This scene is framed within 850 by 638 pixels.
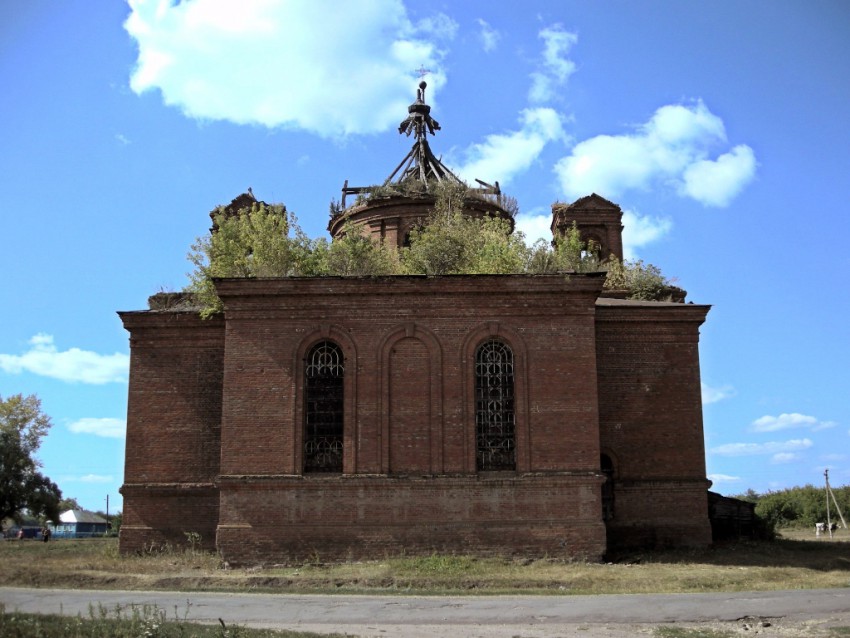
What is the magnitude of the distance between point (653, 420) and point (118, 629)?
17448 mm

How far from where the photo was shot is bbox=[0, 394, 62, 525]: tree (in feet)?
156

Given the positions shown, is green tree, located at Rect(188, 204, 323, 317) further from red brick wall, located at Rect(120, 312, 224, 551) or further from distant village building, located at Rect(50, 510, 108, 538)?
distant village building, located at Rect(50, 510, 108, 538)

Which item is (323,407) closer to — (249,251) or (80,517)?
(249,251)

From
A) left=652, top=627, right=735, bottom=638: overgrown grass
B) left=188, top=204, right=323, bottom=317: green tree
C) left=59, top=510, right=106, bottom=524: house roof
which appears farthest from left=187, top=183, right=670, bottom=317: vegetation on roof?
left=59, top=510, right=106, bottom=524: house roof

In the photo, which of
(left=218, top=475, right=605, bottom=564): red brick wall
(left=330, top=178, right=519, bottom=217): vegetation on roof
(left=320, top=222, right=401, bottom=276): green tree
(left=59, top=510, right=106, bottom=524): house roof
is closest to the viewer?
(left=218, top=475, right=605, bottom=564): red brick wall

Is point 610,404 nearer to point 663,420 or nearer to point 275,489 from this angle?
point 663,420

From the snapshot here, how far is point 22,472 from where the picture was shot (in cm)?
4809

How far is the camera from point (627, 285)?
29984 millimetres

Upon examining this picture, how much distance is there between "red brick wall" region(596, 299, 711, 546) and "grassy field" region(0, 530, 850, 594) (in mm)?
1511

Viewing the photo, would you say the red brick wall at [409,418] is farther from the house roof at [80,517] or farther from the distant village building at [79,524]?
the house roof at [80,517]

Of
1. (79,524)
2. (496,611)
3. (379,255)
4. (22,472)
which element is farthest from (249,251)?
(79,524)

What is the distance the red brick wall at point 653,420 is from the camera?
970 inches

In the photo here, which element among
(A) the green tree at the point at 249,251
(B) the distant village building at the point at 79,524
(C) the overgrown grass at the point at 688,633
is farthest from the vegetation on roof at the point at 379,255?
(B) the distant village building at the point at 79,524

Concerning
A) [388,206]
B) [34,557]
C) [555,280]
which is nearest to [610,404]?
[555,280]
